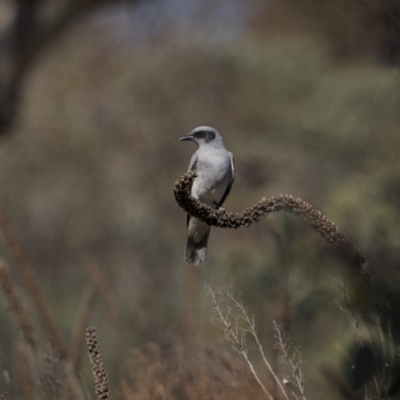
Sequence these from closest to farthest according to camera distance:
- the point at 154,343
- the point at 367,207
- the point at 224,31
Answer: the point at 154,343 → the point at 367,207 → the point at 224,31

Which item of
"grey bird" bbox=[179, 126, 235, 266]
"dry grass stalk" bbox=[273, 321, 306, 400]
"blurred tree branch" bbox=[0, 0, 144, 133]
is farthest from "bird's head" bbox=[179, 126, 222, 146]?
"blurred tree branch" bbox=[0, 0, 144, 133]

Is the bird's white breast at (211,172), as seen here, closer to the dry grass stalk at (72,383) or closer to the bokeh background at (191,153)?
the bokeh background at (191,153)

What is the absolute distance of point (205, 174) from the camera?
3.31m

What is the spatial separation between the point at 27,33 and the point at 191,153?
252cm

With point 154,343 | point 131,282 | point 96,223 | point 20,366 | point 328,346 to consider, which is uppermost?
point 20,366

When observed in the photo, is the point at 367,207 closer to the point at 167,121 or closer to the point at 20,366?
the point at 20,366

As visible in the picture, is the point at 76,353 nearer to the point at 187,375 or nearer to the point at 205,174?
the point at 187,375

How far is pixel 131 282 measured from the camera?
5.19 metres

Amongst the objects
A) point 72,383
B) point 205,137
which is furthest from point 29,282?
point 205,137

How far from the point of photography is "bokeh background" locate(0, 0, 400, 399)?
3223mm

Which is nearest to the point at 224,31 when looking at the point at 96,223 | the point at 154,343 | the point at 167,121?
the point at 167,121

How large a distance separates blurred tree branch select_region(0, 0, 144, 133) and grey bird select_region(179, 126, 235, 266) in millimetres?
5410

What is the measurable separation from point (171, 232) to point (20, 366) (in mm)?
6202

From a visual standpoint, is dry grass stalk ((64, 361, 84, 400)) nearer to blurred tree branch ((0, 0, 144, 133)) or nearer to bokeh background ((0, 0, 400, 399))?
bokeh background ((0, 0, 400, 399))
